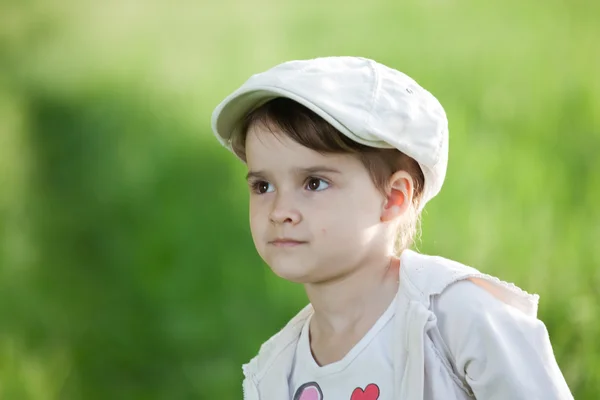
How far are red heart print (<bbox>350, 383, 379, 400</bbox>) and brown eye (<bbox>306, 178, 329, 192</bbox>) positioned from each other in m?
0.36

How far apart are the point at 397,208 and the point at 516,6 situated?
1660 millimetres

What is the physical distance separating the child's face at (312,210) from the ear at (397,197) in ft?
0.06

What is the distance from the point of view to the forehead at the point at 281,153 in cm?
153

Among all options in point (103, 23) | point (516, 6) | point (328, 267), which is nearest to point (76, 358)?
point (103, 23)

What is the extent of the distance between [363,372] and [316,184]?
0.35 meters

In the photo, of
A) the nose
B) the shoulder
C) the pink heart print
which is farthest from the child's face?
the pink heart print

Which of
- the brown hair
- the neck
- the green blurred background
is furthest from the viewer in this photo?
the green blurred background

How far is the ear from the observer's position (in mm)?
1602

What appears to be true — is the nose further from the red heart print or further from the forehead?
the red heart print

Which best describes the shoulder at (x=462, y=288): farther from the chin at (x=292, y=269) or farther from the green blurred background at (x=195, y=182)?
the green blurred background at (x=195, y=182)

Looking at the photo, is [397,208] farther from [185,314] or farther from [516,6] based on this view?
[516,6]

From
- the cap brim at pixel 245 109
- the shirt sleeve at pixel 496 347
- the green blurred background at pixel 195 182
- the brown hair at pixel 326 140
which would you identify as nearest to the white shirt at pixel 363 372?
the shirt sleeve at pixel 496 347

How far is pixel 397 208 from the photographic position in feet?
5.29

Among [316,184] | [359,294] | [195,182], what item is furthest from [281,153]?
[195,182]
